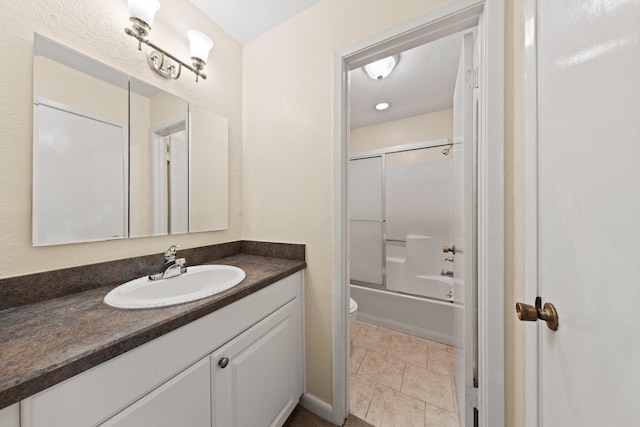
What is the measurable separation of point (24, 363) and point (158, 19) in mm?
1464

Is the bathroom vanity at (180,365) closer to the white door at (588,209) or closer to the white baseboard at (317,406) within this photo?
the white baseboard at (317,406)

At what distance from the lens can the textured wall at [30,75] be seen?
0.74 metres

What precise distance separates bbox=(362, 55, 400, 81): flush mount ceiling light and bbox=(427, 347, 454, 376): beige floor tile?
2205mm

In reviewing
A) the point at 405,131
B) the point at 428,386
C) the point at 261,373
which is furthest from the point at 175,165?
the point at 405,131

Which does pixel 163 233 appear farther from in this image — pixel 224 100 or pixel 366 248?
pixel 366 248

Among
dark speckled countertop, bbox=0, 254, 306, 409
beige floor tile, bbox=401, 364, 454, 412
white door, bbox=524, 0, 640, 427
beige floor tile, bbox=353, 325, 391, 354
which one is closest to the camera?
white door, bbox=524, 0, 640, 427

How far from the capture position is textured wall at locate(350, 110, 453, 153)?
8.26 ft

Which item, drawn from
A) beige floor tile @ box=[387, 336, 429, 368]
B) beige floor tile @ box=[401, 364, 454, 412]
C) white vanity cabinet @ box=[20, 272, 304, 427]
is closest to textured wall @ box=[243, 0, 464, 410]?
white vanity cabinet @ box=[20, 272, 304, 427]

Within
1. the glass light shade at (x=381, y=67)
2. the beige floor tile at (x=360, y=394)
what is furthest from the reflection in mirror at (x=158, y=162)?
the beige floor tile at (x=360, y=394)

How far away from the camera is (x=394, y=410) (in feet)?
4.18

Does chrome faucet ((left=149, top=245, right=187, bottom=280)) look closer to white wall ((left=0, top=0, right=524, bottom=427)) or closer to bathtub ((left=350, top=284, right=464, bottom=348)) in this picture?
white wall ((left=0, top=0, right=524, bottom=427))

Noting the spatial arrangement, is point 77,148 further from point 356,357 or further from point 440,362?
point 440,362

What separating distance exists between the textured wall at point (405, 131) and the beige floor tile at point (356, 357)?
7.54 feet

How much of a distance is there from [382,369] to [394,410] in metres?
0.34
